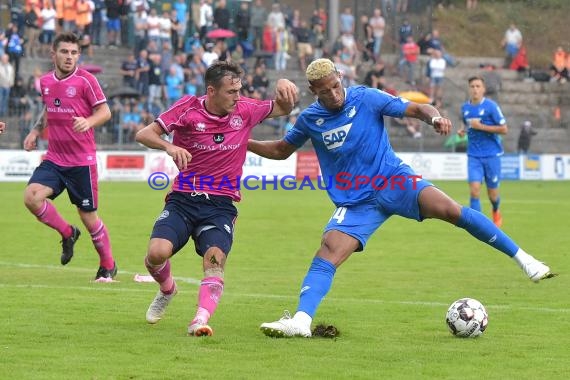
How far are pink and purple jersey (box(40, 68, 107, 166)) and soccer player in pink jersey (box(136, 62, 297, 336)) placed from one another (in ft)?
10.1

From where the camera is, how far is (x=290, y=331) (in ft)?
27.2

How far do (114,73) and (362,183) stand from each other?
2775cm

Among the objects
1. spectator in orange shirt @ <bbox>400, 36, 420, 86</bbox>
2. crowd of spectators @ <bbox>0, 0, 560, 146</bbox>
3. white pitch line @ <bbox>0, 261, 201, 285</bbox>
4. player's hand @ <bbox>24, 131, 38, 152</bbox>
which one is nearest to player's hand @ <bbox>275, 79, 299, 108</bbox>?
white pitch line @ <bbox>0, 261, 201, 285</bbox>

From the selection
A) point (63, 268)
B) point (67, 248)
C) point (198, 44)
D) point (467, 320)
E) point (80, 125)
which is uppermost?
point (80, 125)

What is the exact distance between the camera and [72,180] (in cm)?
1194

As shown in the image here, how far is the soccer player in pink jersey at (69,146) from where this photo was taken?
11.7 meters

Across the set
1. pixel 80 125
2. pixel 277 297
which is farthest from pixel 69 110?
pixel 277 297

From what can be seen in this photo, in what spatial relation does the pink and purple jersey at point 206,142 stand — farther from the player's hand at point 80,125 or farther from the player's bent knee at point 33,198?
the player's bent knee at point 33,198

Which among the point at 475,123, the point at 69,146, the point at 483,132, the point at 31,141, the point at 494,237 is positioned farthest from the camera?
the point at 483,132

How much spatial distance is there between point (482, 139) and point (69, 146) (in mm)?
8866

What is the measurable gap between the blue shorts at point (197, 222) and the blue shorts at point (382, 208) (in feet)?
2.68

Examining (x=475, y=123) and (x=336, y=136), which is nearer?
(x=336, y=136)

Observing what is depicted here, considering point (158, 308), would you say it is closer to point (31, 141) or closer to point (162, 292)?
point (162, 292)

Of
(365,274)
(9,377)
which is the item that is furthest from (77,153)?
(9,377)
